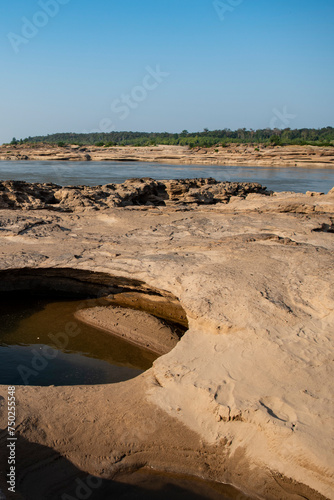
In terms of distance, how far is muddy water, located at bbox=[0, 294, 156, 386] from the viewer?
14.9 ft

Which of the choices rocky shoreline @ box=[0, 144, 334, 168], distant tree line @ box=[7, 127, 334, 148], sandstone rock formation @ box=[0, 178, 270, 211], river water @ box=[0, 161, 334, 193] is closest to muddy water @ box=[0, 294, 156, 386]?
sandstone rock formation @ box=[0, 178, 270, 211]

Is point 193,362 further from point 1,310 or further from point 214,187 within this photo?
point 214,187

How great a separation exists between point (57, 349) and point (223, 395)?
262cm

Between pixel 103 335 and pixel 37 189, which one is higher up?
pixel 37 189

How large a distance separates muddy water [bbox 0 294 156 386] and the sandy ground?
79cm

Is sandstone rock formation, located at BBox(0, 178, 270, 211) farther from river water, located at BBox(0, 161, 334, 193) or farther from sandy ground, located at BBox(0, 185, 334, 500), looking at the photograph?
river water, located at BBox(0, 161, 334, 193)

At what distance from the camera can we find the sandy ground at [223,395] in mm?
2980

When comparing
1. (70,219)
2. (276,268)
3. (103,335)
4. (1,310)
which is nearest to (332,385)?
Result: (276,268)

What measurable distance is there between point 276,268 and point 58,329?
3061mm

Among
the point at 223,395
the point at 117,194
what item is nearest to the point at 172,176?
the point at 117,194

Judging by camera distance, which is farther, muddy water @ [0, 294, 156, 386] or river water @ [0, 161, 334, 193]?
river water @ [0, 161, 334, 193]

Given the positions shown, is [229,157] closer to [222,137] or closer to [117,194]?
[117,194]

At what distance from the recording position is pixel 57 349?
16.9 feet

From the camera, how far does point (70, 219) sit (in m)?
7.46
